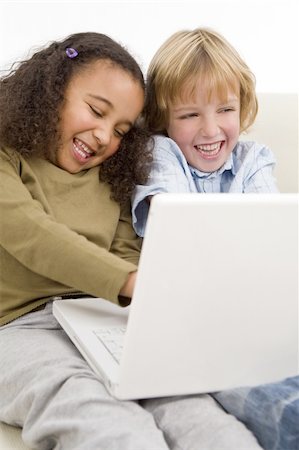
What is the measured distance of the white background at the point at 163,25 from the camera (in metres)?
1.39

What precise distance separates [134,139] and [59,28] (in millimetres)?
362

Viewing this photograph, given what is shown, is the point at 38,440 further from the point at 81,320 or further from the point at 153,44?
the point at 153,44

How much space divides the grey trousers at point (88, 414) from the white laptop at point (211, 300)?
23mm

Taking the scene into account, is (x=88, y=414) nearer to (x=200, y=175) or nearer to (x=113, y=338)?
(x=113, y=338)

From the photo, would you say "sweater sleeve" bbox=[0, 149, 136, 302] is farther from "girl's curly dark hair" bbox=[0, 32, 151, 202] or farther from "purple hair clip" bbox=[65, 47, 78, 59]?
"purple hair clip" bbox=[65, 47, 78, 59]

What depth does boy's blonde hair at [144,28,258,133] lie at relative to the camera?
1.21 m

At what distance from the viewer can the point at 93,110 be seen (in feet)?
3.60

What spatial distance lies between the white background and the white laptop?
69cm

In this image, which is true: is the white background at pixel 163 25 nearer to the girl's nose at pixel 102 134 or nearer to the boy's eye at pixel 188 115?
the boy's eye at pixel 188 115

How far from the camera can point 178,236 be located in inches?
25.8

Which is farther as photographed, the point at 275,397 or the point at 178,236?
the point at 275,397

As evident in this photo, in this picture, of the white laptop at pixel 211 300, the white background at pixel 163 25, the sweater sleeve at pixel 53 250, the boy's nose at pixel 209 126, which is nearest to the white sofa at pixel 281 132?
the white background at pixel 163 25

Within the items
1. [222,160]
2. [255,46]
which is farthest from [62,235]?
[255,46]

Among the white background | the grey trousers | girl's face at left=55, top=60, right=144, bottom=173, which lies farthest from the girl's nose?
the grey trousers
